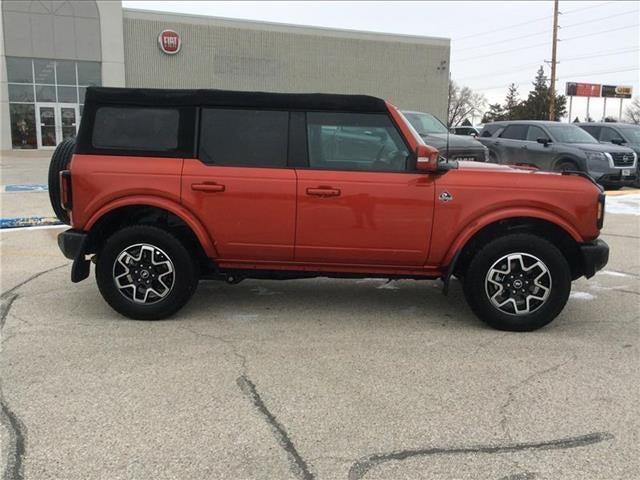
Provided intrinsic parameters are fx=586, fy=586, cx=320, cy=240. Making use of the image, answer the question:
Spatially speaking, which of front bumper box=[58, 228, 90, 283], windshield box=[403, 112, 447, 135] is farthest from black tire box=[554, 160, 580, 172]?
front bumper box=[58, 228, 90, 283]

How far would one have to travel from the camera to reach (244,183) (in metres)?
4.60

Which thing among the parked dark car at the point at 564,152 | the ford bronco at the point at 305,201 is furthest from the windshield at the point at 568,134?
the ford bronco at the point at 305,201

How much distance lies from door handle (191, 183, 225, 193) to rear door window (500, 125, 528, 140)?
1256 centimetres

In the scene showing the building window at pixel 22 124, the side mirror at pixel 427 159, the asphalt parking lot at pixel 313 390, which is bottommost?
the asphalt parking lot at pixel 313 390

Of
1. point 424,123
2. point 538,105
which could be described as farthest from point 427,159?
point 538,105

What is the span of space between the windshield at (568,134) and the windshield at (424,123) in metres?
3.01

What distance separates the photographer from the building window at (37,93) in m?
32.9

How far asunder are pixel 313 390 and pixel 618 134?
16.2 meters

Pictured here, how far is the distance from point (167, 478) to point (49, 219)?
24.9 feet

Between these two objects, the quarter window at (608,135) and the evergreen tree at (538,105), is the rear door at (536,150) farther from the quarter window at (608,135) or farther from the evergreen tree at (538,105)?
the evergreen tree at (538,105)

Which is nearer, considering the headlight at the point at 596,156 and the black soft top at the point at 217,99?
the black soft top at the point at 217,99

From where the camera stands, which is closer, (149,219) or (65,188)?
(65,188)

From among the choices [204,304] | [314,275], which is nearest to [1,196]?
[204,304]

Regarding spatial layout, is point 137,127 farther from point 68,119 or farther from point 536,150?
point 68,119
